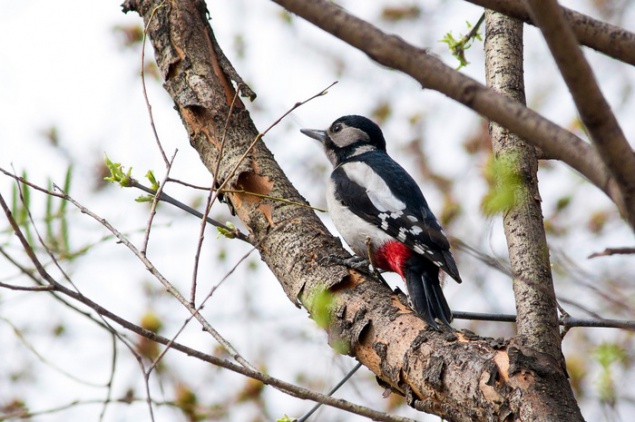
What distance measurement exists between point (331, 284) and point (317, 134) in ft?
8.96

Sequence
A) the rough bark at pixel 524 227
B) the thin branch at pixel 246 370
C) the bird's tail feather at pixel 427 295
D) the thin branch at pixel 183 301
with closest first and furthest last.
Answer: the thin branch at pixel 246 370, the thin branch at pixel 183 301, the rough bark at pixel 524 227, the bird's tail feather at pixel 427 295

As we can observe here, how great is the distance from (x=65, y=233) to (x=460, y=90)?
7.85 ft

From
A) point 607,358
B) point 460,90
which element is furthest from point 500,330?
point 460,90

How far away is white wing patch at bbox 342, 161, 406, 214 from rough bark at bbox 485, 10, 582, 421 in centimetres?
122

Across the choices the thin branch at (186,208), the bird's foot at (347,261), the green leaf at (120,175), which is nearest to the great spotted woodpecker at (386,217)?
the bird's foot at (347,261)

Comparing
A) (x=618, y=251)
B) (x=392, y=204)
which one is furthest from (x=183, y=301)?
(x=392, y=204)

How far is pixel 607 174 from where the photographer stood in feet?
3.81

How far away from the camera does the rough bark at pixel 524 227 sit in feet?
7.52

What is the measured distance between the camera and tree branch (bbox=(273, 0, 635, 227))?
1.21 m

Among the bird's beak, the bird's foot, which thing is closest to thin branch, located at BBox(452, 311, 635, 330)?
the bird's foot

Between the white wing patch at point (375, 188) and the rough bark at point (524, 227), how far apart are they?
1223 millimetres

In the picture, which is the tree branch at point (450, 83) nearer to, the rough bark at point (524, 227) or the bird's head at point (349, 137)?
the rough bark at point (524, 227)

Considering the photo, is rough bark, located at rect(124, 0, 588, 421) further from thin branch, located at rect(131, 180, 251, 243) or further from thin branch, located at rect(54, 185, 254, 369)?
thin branch, located at rect(54, 185, 254, 369)

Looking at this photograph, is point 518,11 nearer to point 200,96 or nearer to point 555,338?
point 555,338
